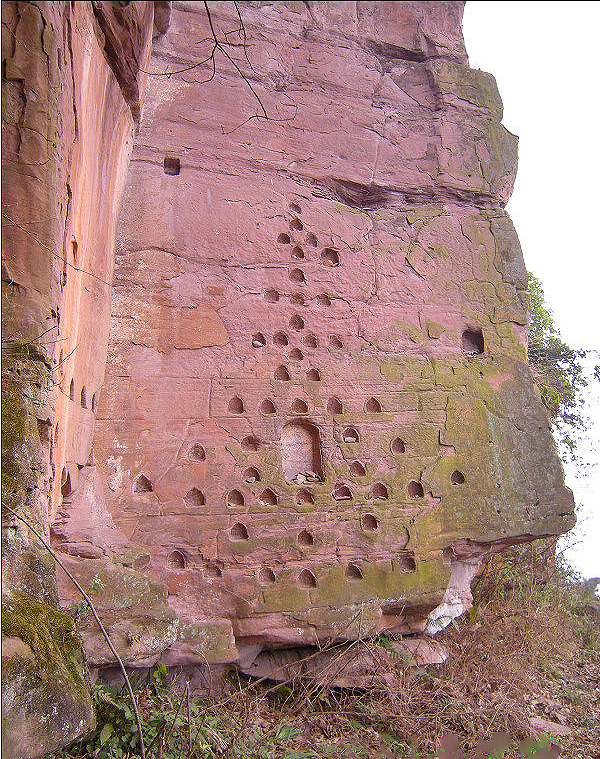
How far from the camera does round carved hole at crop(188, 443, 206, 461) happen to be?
4.14 m

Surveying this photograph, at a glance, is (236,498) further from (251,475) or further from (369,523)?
(369,523)

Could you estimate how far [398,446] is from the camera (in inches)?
180

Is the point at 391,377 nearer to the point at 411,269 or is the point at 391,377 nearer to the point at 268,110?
the point at 411,269

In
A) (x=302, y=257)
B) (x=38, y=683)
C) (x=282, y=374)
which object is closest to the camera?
(x=38, y=683)

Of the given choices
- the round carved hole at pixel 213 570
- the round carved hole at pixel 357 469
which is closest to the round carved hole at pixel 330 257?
the round carved hole at pixel 357 469

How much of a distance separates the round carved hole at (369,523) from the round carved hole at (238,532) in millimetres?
874

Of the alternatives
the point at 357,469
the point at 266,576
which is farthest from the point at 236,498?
the point at 357,469

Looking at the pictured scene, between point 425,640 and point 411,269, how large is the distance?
9.87 ft

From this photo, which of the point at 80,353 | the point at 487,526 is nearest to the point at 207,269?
the point at 80,353

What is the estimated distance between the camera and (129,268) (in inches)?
171

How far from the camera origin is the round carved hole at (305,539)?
13.7 feet

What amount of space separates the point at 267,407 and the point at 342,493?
2.77ft

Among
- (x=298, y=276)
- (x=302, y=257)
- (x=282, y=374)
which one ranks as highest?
(x=302, y=257)

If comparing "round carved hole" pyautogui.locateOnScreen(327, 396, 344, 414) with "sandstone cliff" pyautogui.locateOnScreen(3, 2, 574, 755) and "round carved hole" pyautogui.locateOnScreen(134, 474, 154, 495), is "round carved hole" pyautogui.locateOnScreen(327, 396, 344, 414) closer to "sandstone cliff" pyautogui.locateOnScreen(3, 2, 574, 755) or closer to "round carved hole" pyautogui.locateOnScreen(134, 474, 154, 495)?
"sandstone cliff" pyautogui.locateOnScreen(3, 2, 574, 755)
